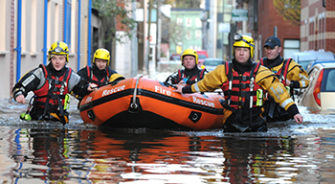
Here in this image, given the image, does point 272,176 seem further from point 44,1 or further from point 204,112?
point 44,1

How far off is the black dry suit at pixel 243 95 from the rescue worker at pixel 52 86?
7.17 feet

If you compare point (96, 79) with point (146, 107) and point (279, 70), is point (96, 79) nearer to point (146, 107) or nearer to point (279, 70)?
point (146, 107)

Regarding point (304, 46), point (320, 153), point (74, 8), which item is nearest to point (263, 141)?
point (320, 153)

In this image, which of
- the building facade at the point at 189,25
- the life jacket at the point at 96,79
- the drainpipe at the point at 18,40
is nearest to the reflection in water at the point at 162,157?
the life jacket at the point at 96,79

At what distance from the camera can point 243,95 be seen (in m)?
11.2

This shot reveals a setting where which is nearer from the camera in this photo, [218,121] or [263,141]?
[263,141]

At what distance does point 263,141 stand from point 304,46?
37988 mm

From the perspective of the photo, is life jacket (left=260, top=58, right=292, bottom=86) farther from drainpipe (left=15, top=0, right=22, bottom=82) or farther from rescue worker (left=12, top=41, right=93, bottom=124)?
drainpipe (left=15, top=0, right=22, bottom=82)

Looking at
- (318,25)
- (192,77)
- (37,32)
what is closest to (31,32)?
(37,32)

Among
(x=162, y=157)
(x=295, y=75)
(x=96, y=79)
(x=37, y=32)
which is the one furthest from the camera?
(x=37, y=32)

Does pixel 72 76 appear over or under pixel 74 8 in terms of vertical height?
under

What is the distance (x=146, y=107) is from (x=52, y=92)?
51.4 inches

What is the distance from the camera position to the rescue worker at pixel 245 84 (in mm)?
11164

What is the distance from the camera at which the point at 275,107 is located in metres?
13.6
